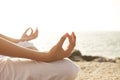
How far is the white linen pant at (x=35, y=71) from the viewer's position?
1969 mm

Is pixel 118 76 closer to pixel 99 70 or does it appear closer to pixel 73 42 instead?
pixel 99 70

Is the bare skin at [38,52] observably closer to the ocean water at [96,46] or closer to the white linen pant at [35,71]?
the white linen pant at [35,71]

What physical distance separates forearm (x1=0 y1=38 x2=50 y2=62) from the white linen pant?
0.14ft

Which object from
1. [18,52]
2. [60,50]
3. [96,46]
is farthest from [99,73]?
[96,46]

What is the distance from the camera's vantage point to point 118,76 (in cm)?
460

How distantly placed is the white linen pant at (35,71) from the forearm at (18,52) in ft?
0.14

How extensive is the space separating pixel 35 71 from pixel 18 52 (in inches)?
6.2

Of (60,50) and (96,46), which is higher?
(60,50)

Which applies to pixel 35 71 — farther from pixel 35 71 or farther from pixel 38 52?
pixel 38 52

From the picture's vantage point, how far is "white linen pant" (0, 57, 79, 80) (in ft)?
6.46

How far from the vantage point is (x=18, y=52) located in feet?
6.37

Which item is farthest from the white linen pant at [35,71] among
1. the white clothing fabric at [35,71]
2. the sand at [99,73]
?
the sand at [99,73]

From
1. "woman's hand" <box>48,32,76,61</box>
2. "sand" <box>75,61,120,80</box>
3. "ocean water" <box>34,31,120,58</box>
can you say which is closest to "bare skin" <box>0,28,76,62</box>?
"woman's hand" <box>48,32,76,61</box>

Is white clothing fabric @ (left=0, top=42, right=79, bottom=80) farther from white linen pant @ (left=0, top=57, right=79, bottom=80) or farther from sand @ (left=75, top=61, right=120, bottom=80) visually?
sand @ (left=75, top=61, right=120, bottom=80)
